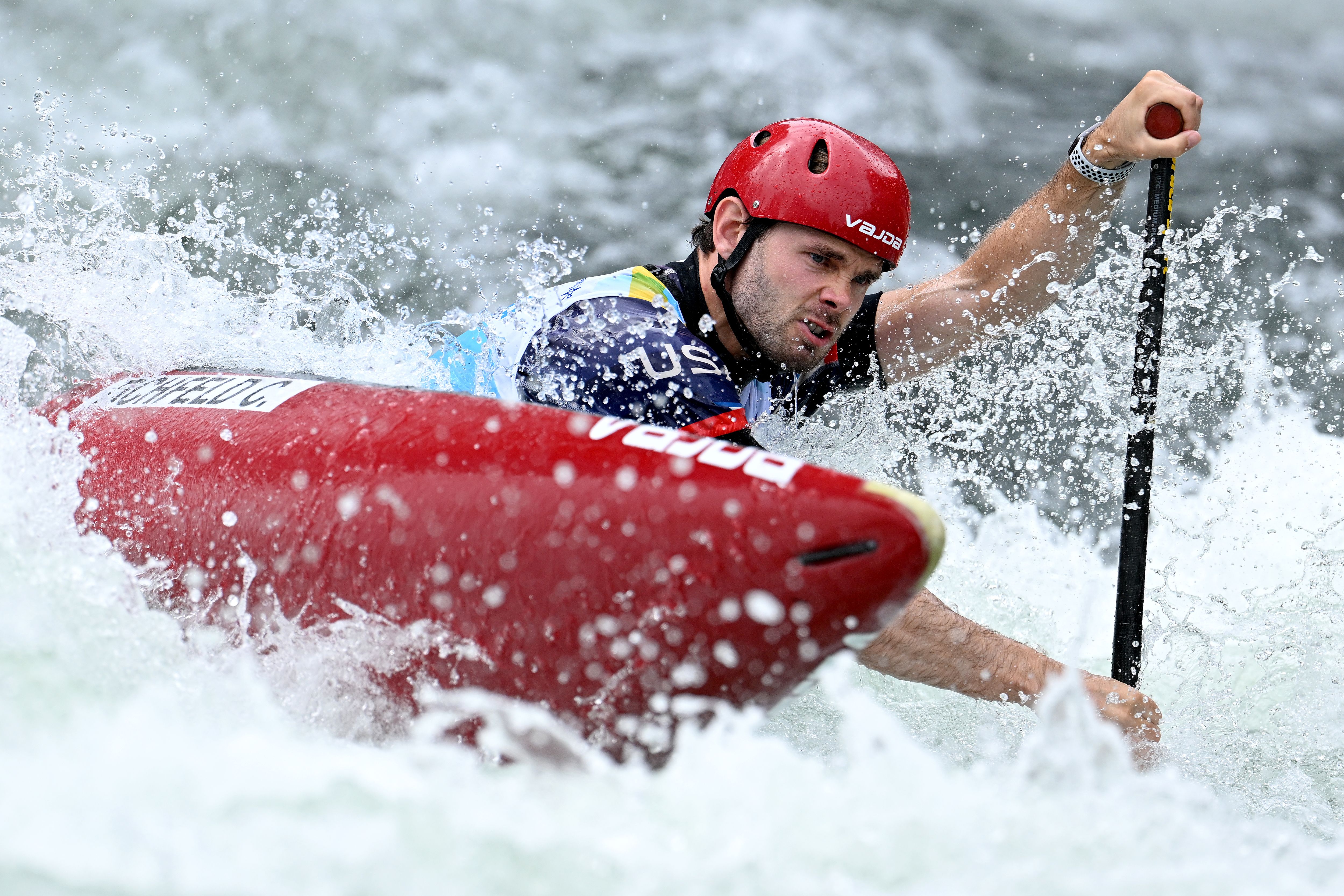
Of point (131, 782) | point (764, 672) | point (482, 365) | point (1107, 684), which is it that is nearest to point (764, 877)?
point (764, 672)

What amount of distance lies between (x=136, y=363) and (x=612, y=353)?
146cm

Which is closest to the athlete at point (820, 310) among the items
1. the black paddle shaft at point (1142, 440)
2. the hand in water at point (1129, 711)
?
the hand in water at point (1129, 711)

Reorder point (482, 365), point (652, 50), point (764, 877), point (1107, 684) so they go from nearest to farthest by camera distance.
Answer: point (764, 877) < point (1107, 684) < point (482, 365) < point (652, 50)

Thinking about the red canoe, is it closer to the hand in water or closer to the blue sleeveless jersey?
the blue sleeveless jersey

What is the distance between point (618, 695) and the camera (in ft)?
5.29

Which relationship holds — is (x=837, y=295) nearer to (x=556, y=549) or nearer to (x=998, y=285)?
(x=998, y=285)

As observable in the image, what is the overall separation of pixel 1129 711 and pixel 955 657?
1.18 feet

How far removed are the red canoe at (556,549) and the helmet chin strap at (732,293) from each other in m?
0.82

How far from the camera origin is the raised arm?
2.94m

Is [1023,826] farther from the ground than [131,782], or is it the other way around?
[1023,826]

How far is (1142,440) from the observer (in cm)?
261

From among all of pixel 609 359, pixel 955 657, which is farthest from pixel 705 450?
pixel 955 657

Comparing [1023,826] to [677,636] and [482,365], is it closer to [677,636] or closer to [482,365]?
[677,636]

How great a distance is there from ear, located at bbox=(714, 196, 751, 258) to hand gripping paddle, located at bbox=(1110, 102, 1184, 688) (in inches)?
36.8
